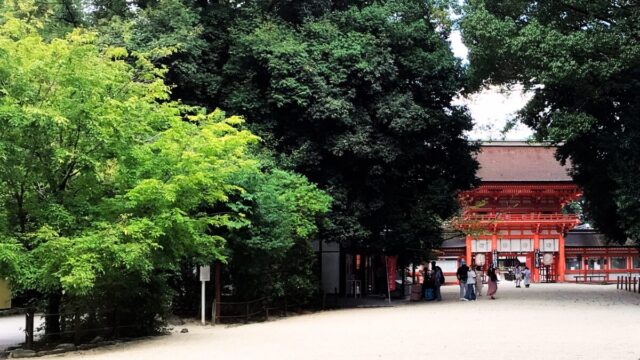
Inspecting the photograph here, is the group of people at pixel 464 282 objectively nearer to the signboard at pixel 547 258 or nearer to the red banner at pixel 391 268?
the red banner at pixel 391 268

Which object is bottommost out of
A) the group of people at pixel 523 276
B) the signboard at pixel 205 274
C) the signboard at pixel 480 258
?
the group of people at pixel 523 276

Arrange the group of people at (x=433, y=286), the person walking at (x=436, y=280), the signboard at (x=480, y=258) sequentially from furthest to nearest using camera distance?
1. the signboard at (x=480, y=258)
2. the group of people at (x=433, y=286)
3. the person walking at (x=436, y=280)

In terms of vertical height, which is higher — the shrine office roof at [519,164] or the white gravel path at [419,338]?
the shrine office roof at [519,164]

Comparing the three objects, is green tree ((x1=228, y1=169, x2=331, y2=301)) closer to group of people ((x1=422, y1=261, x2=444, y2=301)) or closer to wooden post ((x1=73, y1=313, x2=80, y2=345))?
wooden post ((x1=73, y1=313, x2=80, y2=345))

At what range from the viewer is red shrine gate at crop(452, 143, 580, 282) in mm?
44094

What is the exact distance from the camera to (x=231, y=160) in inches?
621

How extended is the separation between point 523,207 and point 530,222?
52.6 inches

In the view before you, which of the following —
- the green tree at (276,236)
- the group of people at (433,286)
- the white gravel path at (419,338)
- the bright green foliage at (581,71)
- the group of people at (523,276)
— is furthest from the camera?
the group of people at (523,276)

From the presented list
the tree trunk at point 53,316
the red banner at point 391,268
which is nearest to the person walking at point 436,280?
the red banner at point 391,268

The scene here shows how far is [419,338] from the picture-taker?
13375 mm

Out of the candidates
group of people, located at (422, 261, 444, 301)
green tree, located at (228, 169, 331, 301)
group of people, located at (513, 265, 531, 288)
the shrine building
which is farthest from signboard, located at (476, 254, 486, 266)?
green tree, located at (228, 169, 331, 301)

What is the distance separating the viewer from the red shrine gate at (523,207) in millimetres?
44094

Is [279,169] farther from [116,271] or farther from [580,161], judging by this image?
[580,161]

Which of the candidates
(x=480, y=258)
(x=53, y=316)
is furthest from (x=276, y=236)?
(x=480, y=258)
